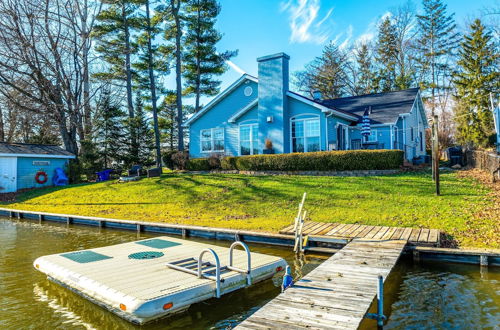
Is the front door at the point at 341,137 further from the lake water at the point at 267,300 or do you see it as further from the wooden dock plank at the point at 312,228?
the lake water at the point at 267,300

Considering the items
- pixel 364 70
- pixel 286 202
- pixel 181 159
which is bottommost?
pixel 286 202

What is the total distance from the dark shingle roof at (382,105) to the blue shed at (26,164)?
64.4ft

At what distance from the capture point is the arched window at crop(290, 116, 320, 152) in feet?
62.3

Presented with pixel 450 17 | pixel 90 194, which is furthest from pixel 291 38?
pixel 90 194

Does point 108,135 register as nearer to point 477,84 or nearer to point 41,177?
point 41,177

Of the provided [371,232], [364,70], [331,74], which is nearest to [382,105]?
[371,232]

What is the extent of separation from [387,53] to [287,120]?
2532 cm

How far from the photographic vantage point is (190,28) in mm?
31172

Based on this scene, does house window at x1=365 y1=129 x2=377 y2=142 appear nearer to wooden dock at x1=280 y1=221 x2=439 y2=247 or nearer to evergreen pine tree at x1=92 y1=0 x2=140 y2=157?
wooden dock at x1=280 y1=221 x2=439 y2=247

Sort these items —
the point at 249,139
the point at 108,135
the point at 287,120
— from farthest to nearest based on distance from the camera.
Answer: the point at 108,135, the point at 249,139, the point at 287,120

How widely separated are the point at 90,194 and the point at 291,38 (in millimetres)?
30935

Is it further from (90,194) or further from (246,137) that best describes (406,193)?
(90,194)

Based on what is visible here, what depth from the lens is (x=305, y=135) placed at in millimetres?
19406

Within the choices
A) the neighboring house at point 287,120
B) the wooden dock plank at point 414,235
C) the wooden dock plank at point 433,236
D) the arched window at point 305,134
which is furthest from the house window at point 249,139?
the wooden dock plank at point 433,236
